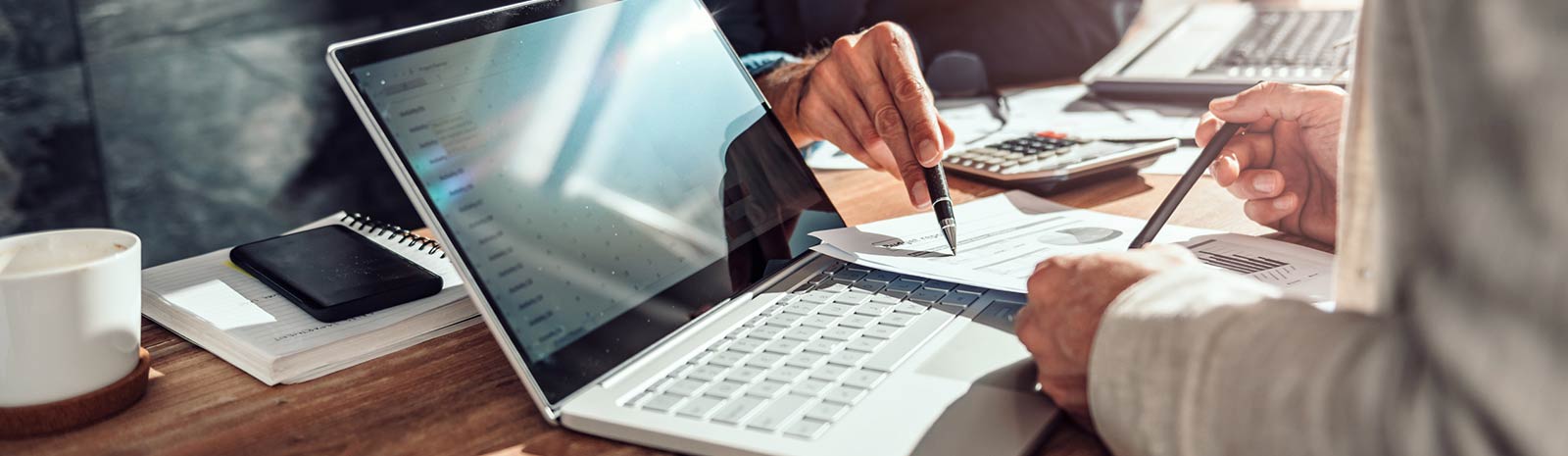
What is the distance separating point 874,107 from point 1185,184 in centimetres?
26

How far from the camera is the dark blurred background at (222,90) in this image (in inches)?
66.5

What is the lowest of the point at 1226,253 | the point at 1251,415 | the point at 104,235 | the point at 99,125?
the point at 1226,253

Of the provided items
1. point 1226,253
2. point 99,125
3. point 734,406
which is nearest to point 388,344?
point 734,406

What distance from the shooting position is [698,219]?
754 millimetres

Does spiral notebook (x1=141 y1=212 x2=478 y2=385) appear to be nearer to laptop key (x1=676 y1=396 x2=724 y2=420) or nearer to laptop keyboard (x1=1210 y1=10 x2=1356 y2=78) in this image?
laptop key (x1=676 y1=396 x2=724 y2=420)

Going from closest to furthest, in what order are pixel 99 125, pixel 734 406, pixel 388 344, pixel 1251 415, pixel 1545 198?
pixel 1545 198
pixel 1251 415
pixel 734 406
pixel 388 344
pixel 99 125

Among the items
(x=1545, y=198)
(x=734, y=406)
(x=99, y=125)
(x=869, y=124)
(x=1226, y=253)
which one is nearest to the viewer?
(x=1545, y=198)

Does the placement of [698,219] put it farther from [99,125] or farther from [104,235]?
[99,125]

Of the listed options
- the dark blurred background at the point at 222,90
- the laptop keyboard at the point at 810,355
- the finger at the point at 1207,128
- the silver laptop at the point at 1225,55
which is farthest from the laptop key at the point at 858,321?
the dark blurred background at the point at 222,90

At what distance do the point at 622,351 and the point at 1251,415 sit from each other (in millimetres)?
333

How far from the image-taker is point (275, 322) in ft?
2.37

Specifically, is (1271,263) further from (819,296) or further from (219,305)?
(219,305)

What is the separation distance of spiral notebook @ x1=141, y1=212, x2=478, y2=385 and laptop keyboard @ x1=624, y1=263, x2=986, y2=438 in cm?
16

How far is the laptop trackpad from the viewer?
60cm
